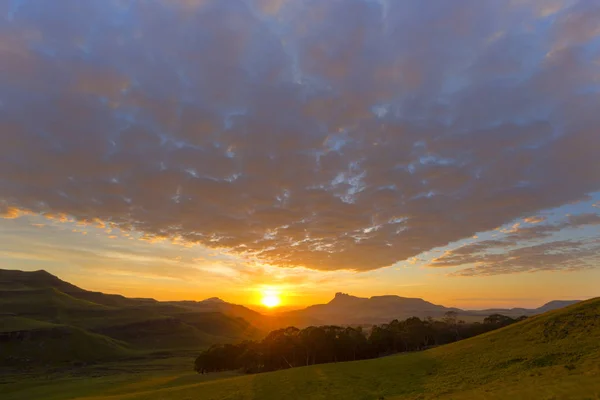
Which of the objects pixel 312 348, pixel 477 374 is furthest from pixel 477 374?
pixel 312 348

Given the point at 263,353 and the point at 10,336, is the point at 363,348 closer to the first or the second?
the point at 263,353

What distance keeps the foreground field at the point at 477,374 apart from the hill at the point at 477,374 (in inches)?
3.2

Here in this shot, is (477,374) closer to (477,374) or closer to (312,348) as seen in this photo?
(477,374)

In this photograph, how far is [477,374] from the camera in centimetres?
4591

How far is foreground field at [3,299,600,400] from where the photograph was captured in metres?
34.1

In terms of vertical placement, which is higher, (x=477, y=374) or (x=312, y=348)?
(x=477, y=374)

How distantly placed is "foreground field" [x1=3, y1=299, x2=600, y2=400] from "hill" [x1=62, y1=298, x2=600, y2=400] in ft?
0.27

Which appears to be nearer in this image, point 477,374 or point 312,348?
point 477,374

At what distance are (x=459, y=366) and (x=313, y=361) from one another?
64.0 m

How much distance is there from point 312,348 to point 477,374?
6936 centimetres

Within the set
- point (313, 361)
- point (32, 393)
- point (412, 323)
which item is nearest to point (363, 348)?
point (313, 361)

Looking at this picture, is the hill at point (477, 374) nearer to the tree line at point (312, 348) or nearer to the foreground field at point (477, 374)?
the foreground field at point (477, 374)

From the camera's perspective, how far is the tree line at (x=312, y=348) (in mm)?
107938

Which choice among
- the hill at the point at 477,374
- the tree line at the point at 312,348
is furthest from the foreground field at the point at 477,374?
the tree line at the point at 312,348
